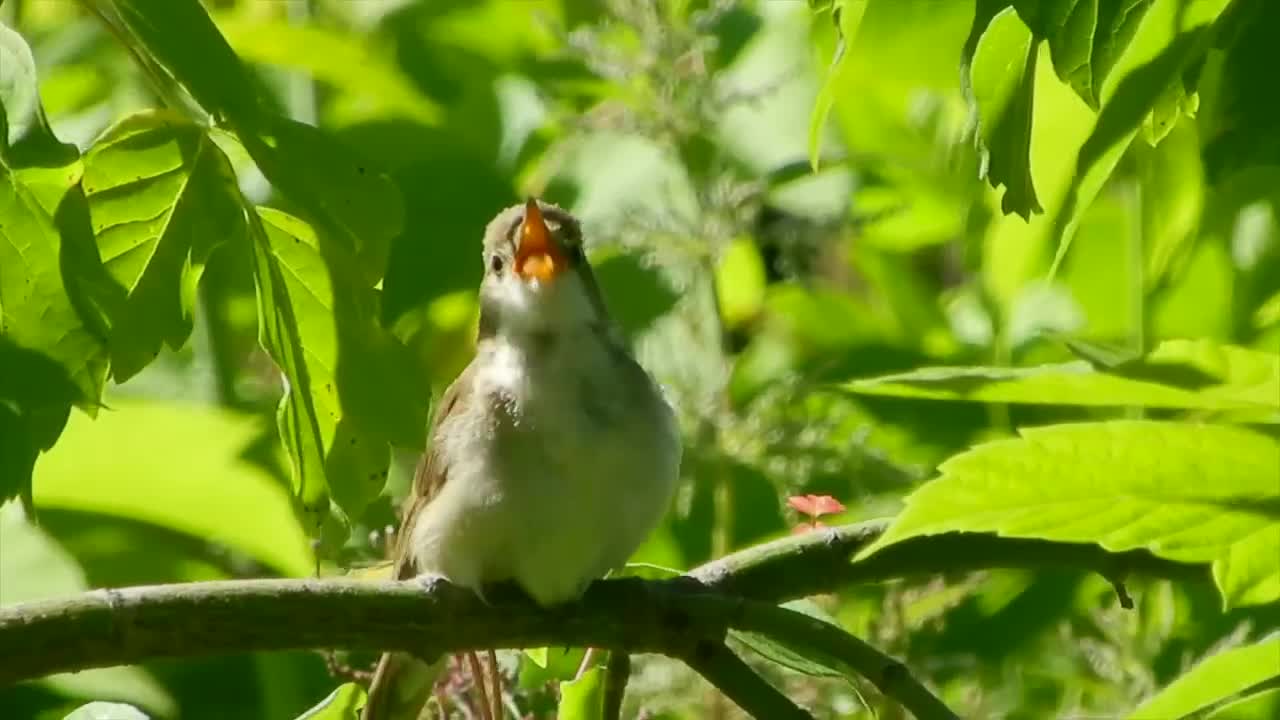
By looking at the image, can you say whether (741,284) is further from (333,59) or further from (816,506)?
(816,506)

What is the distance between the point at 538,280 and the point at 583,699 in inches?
35.6

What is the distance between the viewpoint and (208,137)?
1.62 m

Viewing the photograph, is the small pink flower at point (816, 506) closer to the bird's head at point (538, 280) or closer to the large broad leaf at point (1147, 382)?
the large broad leaf at point (1147, 382)

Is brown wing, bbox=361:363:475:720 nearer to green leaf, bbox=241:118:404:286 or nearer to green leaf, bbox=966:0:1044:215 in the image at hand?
green leaf, bbox=241:118:404:286

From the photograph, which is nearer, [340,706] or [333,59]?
[340,706]

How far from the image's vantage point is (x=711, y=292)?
2.72 m

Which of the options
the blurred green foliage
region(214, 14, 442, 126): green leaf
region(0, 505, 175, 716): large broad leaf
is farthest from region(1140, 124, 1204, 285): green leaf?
region(0, 505, 175, 716): large broad leaf

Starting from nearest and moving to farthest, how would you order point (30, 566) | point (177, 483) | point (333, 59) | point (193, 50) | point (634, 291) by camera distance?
1. point (193, 50)
2. point (30, 566)
3. point (177, 483)
4. point (634, 291)
5. point (333, 59)

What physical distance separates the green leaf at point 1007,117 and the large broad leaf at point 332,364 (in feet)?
1.62

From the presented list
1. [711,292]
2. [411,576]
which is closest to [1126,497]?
[411,576]

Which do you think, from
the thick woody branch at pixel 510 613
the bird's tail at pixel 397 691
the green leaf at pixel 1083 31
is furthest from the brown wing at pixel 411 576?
the green leaf at pixel 1083 31

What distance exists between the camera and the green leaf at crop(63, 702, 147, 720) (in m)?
1.50

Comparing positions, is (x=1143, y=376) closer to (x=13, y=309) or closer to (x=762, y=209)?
(x=13, y=309)

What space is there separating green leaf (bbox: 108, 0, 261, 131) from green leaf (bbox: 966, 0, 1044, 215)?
0.53 m
